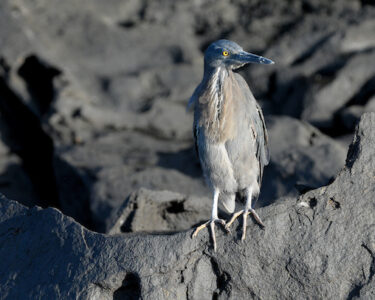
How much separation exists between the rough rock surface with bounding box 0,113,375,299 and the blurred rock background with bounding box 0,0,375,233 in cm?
234

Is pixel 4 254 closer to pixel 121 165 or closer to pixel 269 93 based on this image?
pixel 121 165

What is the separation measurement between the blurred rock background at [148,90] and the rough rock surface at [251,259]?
2341 millimetres

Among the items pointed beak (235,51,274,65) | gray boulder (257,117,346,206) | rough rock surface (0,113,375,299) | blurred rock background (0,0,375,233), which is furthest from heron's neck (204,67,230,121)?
blurred rock background (0,0,375,233)

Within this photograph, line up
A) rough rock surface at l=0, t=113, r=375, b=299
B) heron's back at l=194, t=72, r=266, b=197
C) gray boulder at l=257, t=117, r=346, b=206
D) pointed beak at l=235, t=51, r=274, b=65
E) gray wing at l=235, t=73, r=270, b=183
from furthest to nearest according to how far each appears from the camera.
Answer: gray boulder at l=257, t=117, r=346, b=206, gray wing at l=235, t=73, r=270, b=183, heron's back at l=194, t=72, r=266, b=197, pointed beak at l=235, t=51, r=274, b=65, rough rock surface at l=0, t=113, r=375, b=299

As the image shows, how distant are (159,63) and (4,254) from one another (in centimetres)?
621

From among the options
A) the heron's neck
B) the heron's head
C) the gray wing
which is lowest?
the gray wing

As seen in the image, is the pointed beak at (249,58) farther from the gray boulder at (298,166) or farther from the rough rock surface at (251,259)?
the gray boulder at (298,166)

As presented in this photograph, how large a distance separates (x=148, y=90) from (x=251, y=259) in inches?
236

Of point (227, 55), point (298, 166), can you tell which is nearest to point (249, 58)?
point (227, 55)

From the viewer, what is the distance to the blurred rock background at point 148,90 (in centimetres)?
717

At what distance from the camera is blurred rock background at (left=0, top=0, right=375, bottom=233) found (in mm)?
7168

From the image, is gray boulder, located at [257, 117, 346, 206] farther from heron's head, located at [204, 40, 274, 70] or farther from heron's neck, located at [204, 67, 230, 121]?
heron's head, located at [204, 40, 274, 70]

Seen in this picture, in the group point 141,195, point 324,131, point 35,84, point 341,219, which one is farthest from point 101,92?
point 341,219

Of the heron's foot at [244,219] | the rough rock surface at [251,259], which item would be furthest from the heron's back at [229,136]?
the rough rock surface at [251,259]
